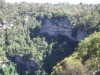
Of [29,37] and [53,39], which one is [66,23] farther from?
[29,37]

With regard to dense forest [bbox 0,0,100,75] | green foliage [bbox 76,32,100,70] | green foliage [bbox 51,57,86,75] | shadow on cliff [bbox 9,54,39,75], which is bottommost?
shadow on cliff [bbox 9,54,39,75]

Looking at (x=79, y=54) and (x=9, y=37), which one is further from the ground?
(x=79, y=54)

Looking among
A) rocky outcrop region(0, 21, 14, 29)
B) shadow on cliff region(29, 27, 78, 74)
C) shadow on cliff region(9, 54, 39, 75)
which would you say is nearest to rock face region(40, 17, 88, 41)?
shadow on cliff region(29, 27, 78, 74)

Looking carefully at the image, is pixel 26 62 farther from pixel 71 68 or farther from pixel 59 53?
pixel 71 68

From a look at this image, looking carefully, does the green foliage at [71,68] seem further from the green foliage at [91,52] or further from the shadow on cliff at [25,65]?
the shadow on cliff at [25,65]

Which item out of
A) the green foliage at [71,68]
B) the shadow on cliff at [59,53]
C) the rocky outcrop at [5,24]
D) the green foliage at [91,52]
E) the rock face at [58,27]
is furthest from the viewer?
the rocky outcrop at [5,24]

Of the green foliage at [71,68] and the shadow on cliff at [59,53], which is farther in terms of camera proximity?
the shadow on cliff at [59,53]

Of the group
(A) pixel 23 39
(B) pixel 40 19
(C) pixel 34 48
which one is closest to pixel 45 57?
(C) pixel 34 48

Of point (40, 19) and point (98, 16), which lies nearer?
point (98, 16)

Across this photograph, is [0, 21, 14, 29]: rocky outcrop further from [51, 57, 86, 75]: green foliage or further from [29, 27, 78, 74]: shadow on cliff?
[51, 57, 86, 75]: green foliage

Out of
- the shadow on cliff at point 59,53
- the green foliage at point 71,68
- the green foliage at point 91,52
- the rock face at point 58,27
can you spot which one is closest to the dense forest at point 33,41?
the shadow on cliff at point 59,53

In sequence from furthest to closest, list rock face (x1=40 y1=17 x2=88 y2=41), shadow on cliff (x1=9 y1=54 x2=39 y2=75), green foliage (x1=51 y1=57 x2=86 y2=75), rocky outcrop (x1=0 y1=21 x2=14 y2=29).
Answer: rocky outcrop (x1=0 y1=21 x2=14 y2=29) → rock face (x1=40 y1=17 x2=88 y2=41) → shadow on cliff (x1=9 y1=54 x2=39 y2=75) → green foliage (x1=51 y1=57 x2=86 y2=75)
